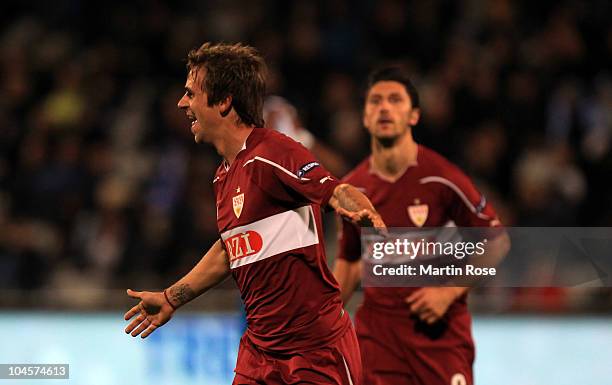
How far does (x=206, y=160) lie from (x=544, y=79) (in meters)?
3.21

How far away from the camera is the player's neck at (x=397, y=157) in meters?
5.39

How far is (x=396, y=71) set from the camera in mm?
5566

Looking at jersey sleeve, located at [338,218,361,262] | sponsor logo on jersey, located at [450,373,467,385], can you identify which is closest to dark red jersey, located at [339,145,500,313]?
jersey sleeve, located at [338,218,361,262]

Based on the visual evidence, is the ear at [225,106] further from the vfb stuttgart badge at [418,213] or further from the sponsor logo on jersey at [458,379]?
the sponsor logo on jersey at [458,379]

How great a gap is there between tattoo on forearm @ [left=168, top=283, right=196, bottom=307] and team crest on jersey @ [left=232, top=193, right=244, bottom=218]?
506mm

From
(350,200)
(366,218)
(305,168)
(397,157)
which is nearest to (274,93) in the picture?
(397,157)

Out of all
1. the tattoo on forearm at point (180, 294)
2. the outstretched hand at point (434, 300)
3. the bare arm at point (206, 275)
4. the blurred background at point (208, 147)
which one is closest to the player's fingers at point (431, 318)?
the outstretched hand at point (434, 300)

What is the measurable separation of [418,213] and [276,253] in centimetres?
140

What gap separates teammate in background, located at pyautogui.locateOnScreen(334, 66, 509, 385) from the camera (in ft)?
17.2

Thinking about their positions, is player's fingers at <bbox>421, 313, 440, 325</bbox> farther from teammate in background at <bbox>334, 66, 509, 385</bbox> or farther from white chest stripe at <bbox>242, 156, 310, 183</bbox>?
white chest stripe at <bbox>242, 156, 310, 183</bbox>

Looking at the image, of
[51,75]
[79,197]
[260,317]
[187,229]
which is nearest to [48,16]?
[51,75]

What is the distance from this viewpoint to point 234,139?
420cm

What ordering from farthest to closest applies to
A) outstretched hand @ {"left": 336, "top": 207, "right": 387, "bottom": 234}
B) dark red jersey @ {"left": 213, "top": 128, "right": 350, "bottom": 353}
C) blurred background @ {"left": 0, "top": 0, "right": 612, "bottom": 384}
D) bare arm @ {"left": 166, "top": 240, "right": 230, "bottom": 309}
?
blurred background @ {"left": 0, "top": 0, "right": 612, "bottom": 384} → bare arm @ {"left": 166, "top": 240, "right": 230, "bottom": 309} → dark red jersey @ {"left": 213, "top": 128, "right": 350, "bottom": 353} → outstretched hand @ {"left": 336, "top": 207, "right": 387, "bottom": 234}

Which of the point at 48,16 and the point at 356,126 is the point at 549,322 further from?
the point at 48,16
